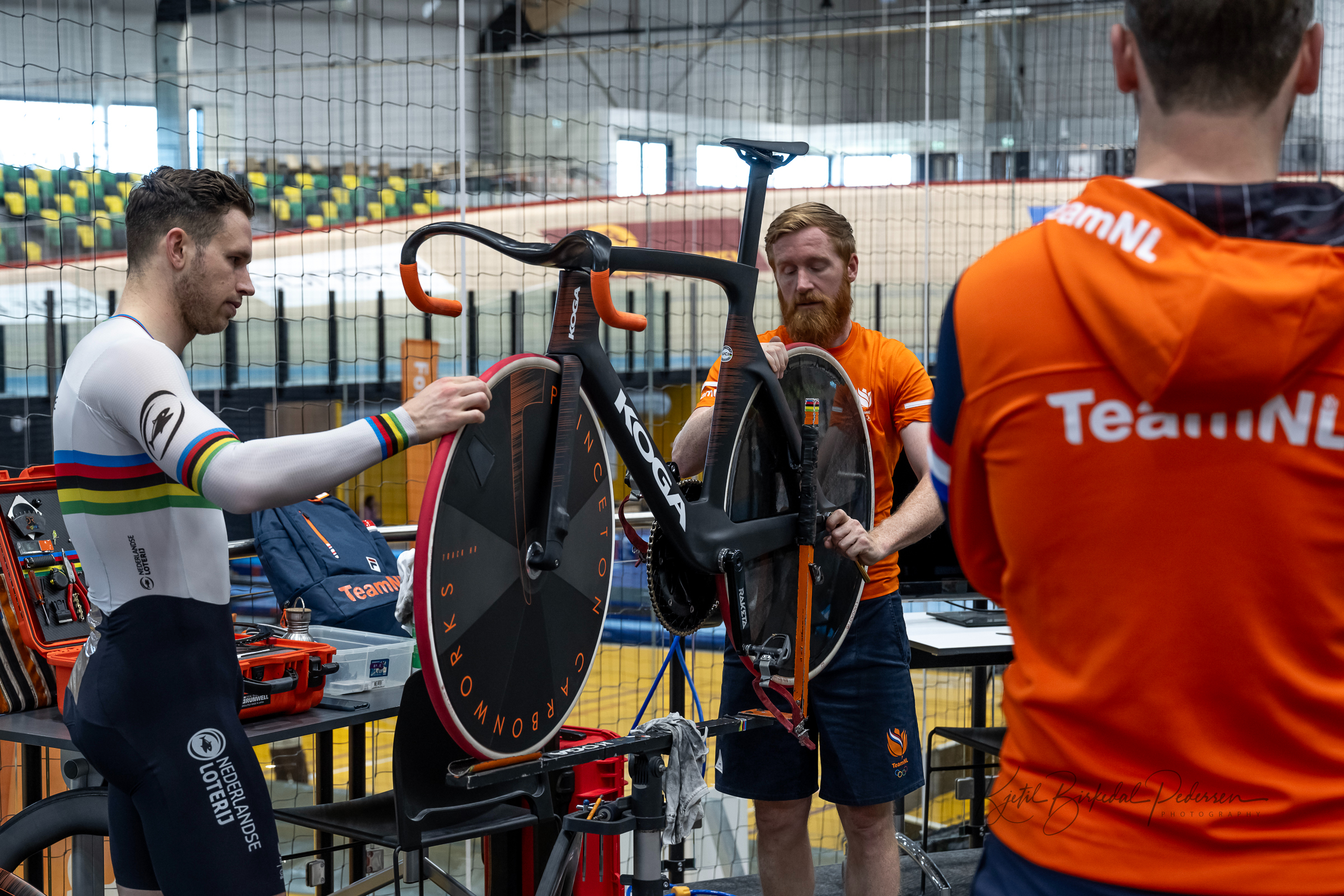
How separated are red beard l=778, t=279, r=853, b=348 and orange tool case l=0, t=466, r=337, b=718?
1.04 metres

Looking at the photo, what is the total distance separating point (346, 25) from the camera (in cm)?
871

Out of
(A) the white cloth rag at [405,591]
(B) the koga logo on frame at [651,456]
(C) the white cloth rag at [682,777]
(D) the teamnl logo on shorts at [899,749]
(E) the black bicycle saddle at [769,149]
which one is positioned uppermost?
(E) the black bicycle saddle at [769,149]

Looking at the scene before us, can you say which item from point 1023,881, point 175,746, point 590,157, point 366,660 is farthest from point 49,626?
point 590,157

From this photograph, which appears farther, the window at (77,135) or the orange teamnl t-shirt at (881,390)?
the window at (77,135)

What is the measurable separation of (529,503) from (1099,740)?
2.77 ft

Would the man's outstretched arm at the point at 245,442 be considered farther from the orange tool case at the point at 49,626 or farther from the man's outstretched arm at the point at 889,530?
the man's outstretched arm at the point at 889,530

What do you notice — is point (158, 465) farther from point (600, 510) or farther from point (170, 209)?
point (600, 510)

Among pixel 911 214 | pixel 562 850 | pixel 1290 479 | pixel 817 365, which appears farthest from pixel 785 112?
pixel 1290 479

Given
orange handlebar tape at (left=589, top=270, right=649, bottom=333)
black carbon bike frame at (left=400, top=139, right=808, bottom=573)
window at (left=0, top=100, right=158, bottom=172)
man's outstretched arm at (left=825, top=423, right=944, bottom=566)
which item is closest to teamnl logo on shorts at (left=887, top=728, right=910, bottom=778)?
man's outstretched arm at (left=825, top=423, right=944, bottom=566)

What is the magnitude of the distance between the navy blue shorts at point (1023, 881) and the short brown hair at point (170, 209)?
131 cm

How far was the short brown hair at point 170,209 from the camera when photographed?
159 cm

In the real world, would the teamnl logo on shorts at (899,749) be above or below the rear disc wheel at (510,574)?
below

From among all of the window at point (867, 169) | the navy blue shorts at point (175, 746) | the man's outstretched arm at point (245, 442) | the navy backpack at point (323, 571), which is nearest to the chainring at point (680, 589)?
the man's outstretched arm at point (245, 442)

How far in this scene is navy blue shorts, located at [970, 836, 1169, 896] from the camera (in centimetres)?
75
